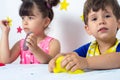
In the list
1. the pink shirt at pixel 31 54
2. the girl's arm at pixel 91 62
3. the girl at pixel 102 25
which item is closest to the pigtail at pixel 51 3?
the pink shirt at pixel 31 54

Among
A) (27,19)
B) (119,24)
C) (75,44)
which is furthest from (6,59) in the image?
(119,24)

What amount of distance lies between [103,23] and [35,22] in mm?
381

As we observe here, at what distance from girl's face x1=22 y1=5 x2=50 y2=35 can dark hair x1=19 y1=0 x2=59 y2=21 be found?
17 mm

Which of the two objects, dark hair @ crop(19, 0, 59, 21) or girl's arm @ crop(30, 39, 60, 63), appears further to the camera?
dark hair @ crop(19, 0, 59, 21)

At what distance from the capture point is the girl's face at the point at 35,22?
3.65ft

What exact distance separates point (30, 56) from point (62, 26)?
0.21 meters

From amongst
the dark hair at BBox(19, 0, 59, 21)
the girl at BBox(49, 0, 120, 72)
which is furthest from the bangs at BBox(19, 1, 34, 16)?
the girl at BBox(49, 0, 120, 72)

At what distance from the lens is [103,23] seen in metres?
0.84

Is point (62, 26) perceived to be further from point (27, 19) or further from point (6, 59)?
point (6, 59)

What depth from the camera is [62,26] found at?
1.20m

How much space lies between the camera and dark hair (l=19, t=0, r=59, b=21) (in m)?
1.14

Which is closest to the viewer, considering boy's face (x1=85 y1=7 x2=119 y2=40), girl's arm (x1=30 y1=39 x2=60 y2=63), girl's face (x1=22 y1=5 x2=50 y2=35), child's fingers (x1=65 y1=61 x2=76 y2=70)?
child's fingers (x1=65 y1=61 x2=76 y2=70)

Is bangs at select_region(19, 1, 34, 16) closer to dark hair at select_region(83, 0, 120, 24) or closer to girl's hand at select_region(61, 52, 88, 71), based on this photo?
dark hair at select_region(83, 0, 120, 24)

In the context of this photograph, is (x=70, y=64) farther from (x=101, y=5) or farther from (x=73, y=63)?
(x=101, y=5)
